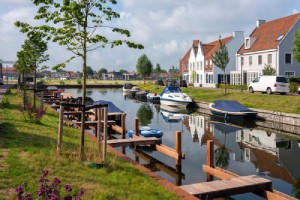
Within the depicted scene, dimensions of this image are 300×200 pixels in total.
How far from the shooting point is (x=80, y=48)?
34.3 ft

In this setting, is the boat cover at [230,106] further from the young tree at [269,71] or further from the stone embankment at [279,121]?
the young tree at [269,71]

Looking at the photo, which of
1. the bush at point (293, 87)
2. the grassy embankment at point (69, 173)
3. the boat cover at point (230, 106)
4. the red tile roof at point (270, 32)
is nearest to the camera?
the grassy embankment at point (69, 173)

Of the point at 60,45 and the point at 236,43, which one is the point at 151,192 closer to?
the point at 60,45

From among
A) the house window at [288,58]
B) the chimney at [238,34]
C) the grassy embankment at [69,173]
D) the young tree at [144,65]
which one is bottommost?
the grassy embankment at [69,173]

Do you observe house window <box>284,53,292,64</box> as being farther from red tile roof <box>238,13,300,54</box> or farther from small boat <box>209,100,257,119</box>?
small boat <box>209,100,257,119</box>

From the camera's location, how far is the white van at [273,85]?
36312 mm

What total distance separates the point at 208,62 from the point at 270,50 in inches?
774

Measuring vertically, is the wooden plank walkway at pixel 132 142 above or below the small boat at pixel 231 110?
below

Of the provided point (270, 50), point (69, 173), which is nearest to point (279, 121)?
point (69, 173)

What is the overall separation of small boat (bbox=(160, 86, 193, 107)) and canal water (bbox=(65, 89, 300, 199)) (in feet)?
35.7

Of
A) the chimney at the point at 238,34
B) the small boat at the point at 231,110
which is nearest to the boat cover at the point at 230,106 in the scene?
the small boat at the point at 231,110

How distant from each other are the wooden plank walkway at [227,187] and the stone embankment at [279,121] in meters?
14.7

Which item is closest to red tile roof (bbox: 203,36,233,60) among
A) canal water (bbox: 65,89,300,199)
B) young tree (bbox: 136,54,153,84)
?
young tree (bbox: 136,54,153,84)

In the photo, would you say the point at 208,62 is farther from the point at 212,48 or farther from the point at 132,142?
the point at 132,142
